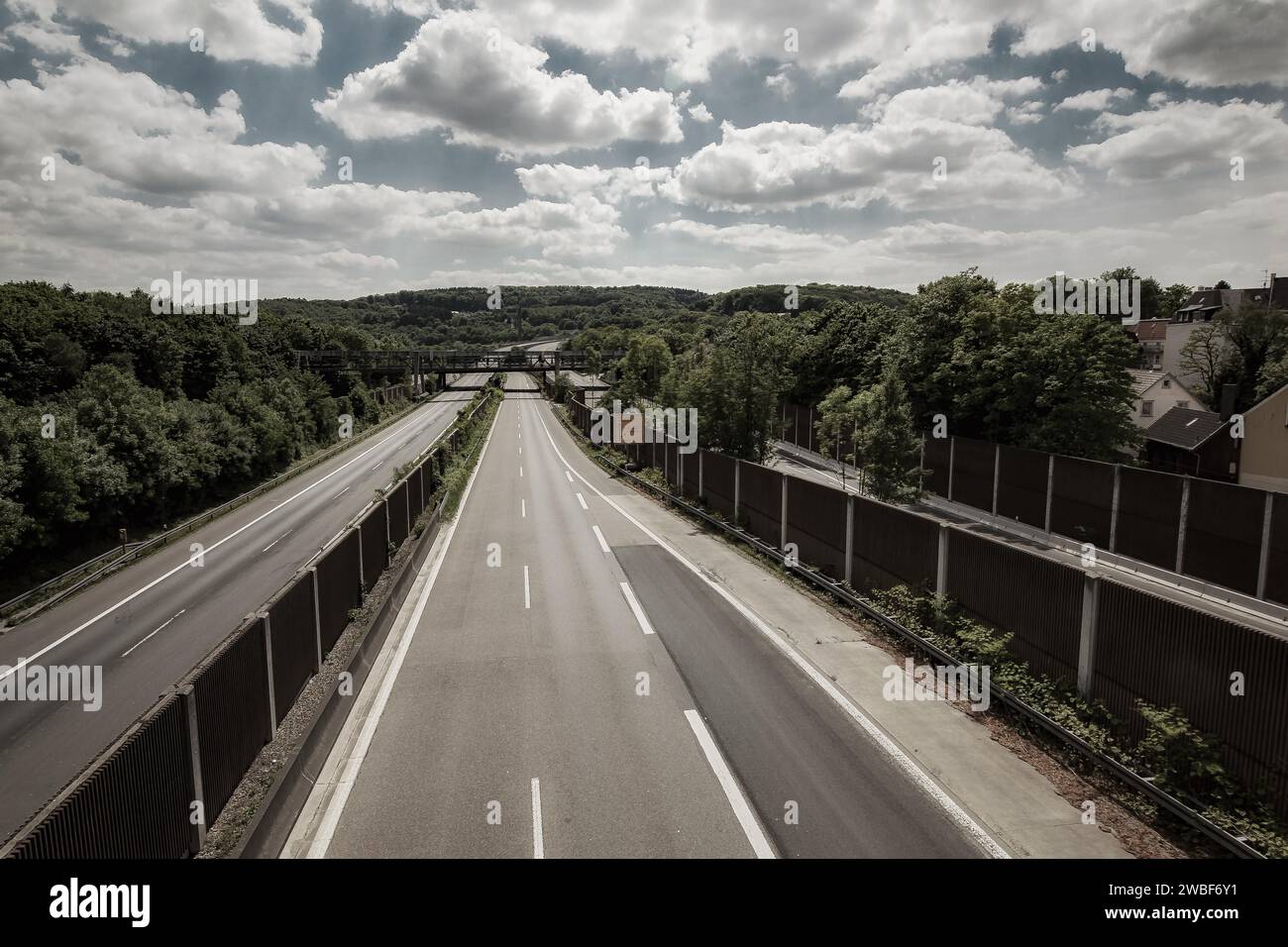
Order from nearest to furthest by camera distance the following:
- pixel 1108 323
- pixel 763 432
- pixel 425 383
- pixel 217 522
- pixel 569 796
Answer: pixel 569 796, pixel 763 432, pixel 1108 323, pixel 217 522, pixel 425 383

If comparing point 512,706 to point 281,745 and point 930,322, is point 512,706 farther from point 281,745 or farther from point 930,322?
point 930,322

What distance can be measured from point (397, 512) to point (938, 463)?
1229 inches

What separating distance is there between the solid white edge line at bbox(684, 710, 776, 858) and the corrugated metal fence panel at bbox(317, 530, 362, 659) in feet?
22.5

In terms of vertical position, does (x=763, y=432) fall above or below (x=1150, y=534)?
above

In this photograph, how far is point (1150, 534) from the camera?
24.7 m

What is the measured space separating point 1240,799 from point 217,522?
4205cm

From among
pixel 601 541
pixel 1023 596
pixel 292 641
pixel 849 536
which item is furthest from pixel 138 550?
pixel 1023 596

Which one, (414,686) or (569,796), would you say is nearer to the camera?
(569,796)

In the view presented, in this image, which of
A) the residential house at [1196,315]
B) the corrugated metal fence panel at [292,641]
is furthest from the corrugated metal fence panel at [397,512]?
the residential house at [1196,315]

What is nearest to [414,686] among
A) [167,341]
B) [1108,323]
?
[1108,323]

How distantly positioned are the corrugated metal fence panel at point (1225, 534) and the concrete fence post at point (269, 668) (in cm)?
2489

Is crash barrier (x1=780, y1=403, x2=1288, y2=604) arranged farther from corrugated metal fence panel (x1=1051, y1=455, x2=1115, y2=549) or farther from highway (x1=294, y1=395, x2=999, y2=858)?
highway (x1=294, y1=395, x2=999, y2=858)

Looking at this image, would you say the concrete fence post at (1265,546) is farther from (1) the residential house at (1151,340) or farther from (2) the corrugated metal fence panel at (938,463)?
(1) the residential house at (1151,340)

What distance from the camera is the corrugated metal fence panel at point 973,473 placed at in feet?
118
